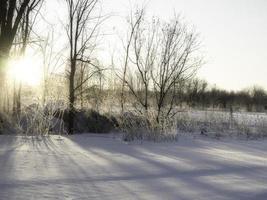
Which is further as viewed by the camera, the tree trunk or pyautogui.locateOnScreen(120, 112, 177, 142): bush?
A: the tree trunk

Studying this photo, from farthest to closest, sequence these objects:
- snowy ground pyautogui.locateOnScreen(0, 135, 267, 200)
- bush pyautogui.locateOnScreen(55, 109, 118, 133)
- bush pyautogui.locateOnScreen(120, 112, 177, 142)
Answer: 1. bush pyautogui.locateOnScreen(55, 109, 118, 133)
2. bush pyautogui.locateOnScreen(120, 112, 177, 142)
3. snowy ground pyautogui.locateOnScreen(0, 135, 267, 200)

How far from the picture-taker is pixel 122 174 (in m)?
4.71

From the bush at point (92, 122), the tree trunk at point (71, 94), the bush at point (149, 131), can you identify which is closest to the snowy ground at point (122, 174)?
the bush at point (149, 131)

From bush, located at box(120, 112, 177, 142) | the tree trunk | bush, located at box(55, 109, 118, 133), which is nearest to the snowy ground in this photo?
bush, located at box(120, 112, 177, 142)

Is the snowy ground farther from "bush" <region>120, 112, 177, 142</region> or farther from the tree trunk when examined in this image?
the tree trunk

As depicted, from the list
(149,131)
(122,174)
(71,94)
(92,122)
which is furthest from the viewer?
(92,122)

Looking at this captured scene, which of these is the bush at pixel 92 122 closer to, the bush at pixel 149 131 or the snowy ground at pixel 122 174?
the bush at pixel 149 131

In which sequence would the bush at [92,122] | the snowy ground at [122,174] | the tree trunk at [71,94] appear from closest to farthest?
the snowy ground at [122,174] → the tree trunk at [71,94] → the bush at [92,122]

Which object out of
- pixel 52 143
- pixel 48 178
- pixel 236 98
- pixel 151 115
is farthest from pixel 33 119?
pixel 236 98

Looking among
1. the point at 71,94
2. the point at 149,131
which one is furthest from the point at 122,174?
the point at 71,94

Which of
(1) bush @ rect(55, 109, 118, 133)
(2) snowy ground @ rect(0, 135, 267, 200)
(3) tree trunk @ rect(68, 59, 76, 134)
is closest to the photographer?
(2) snowy ground @ rect(0, 135, 267, 200)

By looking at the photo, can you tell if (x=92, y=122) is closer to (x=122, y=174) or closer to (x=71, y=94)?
(x=71, y=94)

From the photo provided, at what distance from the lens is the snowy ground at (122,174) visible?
3.82m

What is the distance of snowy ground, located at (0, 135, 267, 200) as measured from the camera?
3822mm
